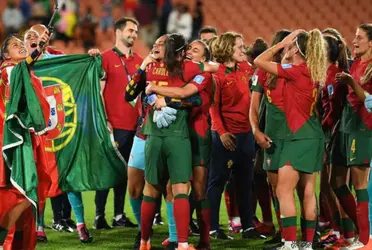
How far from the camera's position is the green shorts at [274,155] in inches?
239

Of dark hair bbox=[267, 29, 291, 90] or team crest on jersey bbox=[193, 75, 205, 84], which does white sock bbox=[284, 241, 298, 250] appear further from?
team crest on jersey bbox=[193, 75, 205, 84]

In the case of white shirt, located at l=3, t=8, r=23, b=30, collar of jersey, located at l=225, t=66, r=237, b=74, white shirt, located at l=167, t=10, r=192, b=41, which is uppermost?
white shirt, located at l=3, t=8, r=23, b=30

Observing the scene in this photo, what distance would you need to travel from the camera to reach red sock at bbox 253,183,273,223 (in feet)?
23.3

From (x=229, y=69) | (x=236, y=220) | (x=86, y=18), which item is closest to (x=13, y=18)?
(x=86, y=18)

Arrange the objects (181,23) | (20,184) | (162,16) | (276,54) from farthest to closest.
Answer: (162,16)
(181,23)
(276,54)
(20,184)

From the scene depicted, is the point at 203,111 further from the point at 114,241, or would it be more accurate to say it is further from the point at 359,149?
the point at 114,241

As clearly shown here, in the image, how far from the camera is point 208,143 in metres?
6.38

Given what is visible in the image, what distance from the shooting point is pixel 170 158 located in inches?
236

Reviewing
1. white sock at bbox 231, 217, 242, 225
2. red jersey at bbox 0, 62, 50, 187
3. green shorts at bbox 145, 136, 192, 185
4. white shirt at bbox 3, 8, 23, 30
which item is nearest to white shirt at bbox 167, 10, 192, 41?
white shirt at bbox 3, 8, 23, 30

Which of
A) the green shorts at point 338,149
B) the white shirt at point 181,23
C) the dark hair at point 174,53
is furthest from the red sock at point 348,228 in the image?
the white shirt at point 181,23

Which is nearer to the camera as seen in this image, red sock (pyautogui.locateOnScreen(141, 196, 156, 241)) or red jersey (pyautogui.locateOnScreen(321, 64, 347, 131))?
red sock (pyautogui.locateOnScreen(141, 196, 156, 241))

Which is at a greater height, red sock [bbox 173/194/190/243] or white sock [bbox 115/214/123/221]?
red sock [bbox 173/194/190/243]

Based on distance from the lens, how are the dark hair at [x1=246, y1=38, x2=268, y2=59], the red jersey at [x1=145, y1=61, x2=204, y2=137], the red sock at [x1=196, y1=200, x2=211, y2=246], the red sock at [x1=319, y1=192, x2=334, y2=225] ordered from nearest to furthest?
the red jersey at [x1=145, y1=61, x2=204, y2=137] → the red sock at [x1=196, y1=200, x2=211, y2=246] → the red sock at [x1=319, y1=192, x2=334, y2=225] → the dark hair at [x1=246, y1=38, x2=268, y2=59]

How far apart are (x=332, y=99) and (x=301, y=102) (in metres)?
0.60
